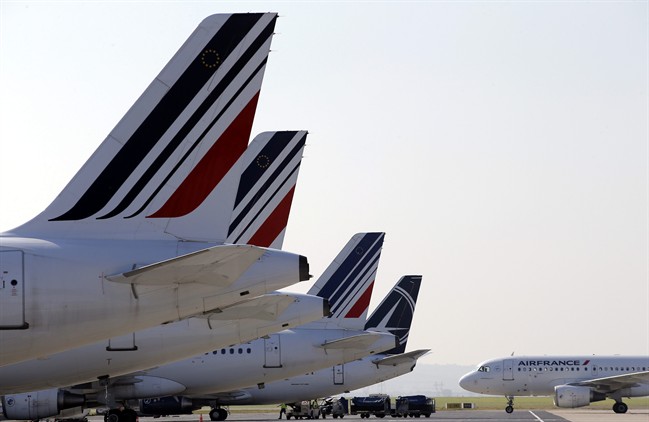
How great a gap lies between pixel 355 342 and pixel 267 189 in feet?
48.8

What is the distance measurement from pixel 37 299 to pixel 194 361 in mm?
25241

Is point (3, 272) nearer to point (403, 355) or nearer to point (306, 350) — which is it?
point (306, 350)

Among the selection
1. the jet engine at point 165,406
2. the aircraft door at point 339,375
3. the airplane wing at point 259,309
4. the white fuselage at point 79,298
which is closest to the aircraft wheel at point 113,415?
the jet engine at point 165,406

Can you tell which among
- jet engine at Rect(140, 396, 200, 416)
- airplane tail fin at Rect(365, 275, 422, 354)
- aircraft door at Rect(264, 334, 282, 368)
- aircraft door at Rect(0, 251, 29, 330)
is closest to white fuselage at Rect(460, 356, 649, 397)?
airplane tail fin at Rect(365, 275, 422, 354)

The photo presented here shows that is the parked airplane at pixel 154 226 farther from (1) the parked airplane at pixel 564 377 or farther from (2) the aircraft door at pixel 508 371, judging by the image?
(2) the aircraft door at pixel 508 371

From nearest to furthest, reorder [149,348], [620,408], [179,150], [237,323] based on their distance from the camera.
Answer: [179,150] < [237,323] < [149,348] < [620,408]

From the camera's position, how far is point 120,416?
109 ft

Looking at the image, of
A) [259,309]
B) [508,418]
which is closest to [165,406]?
[508,418]

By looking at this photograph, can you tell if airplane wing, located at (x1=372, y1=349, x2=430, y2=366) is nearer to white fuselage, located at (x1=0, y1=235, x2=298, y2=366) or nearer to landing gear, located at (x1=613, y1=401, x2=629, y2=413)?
landing gear, located at (x1=613, y1=401, x2=629, y2=413)

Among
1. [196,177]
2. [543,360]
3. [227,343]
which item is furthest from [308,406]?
[196,177]

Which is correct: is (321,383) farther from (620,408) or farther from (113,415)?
(620,408)

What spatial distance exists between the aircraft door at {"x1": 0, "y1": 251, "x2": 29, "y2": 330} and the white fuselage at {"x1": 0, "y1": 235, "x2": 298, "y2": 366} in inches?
0.5

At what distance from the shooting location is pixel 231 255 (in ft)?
40.8

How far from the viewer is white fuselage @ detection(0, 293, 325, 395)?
20.7 meters
